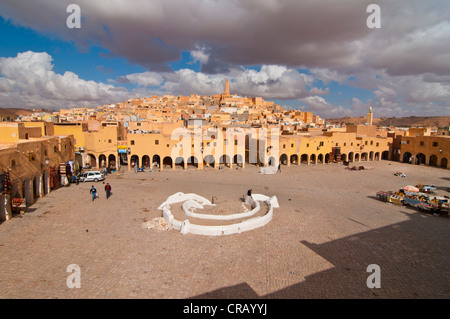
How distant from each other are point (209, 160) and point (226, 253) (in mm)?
23116

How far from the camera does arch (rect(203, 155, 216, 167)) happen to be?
32.9 m

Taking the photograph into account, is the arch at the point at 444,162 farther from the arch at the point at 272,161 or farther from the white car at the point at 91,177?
the white car at the point at 91,177

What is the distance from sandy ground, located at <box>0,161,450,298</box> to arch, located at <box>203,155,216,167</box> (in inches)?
579

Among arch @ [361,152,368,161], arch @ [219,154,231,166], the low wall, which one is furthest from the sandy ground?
arch @ [361,152,368,161]

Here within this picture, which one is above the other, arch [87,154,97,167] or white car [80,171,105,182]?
arch [87,154,97,167]

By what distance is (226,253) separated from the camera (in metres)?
10.7

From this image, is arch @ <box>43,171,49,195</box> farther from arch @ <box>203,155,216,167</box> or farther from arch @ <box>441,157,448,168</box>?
arch @ <box>441,157,448,168</box>

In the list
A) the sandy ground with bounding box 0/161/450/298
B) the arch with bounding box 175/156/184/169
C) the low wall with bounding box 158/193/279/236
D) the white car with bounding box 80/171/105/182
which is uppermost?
the arch with bounding box 175/156/184/169

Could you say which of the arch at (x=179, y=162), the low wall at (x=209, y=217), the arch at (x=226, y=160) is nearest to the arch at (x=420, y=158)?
the arch at (x=226, y=160)
